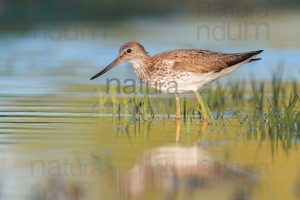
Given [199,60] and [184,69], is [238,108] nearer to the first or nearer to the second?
[199,60]

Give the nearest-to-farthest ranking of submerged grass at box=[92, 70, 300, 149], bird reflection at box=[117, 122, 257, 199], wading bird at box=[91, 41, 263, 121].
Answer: bird reflection at box=[117, 122, 257, 199]
submerged grass at box=[92, 70, 300, 149]
wading bird at box=[91, 41, 263, 121]

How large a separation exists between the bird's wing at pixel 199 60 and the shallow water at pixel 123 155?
0.73 m

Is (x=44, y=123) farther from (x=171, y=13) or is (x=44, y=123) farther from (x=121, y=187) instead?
(x=171, y=13)

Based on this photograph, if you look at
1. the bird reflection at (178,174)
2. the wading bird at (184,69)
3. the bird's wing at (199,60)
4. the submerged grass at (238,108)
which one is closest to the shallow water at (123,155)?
the bird reflection at (178,174)

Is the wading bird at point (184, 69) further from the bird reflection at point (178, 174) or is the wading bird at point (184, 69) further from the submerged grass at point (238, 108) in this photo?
the bird reflection at point (178, 174)

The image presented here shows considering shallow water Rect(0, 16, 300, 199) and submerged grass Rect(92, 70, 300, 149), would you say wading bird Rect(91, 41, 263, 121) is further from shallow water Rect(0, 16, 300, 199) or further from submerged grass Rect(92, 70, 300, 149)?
shallow water Rect(0, 16, 300, 199)

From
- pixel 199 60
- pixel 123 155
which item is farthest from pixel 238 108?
pixel 123 155

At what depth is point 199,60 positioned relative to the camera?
11.9 meters

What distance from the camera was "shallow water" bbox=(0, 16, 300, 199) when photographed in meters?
7.32

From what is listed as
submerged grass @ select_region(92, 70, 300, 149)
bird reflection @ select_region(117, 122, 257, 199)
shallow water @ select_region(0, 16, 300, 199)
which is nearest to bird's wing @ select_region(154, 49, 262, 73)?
submerged grass @ select_region(92, 70, 300, 149)

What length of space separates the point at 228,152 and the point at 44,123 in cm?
290

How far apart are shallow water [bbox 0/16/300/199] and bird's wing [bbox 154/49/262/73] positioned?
727 millimetres

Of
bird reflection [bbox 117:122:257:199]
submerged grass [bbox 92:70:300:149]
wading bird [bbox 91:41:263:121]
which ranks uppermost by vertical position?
wading bird [bbox 91:41:263:121]

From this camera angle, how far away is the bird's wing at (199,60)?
11.7 meters
